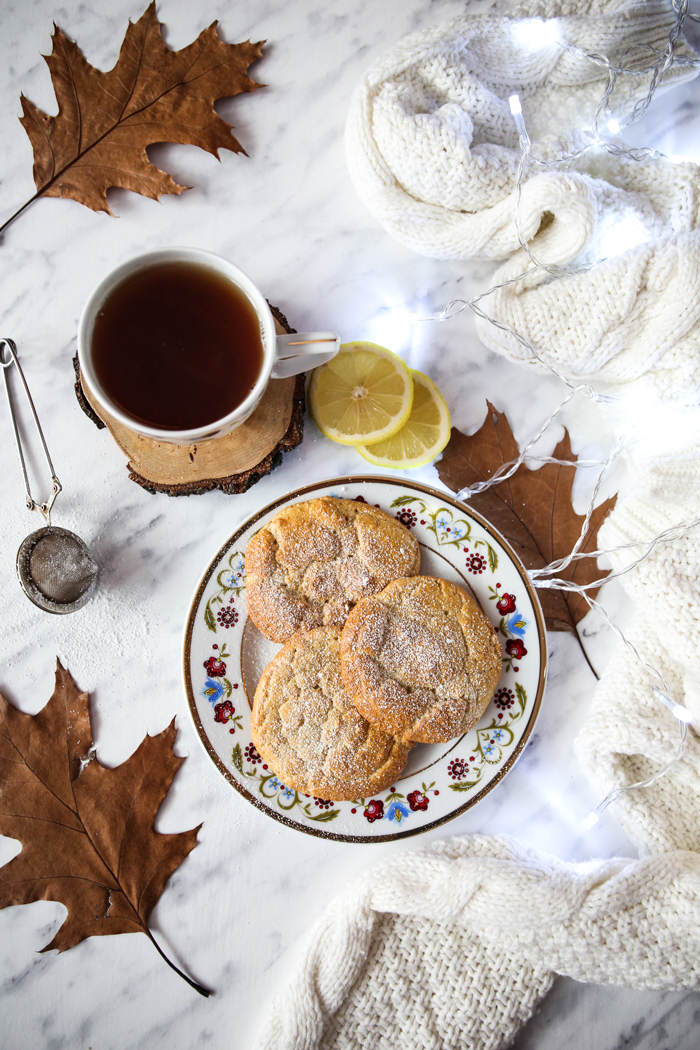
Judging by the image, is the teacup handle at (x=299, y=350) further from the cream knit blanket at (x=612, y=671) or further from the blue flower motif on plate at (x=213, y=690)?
the blue flower motif on plate at (x=213, y=690)

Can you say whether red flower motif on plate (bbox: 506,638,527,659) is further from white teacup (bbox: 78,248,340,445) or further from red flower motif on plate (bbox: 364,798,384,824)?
white teacup (bbox: 78,248,340,445)

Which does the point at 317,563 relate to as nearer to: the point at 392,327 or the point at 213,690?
the point at 213,690

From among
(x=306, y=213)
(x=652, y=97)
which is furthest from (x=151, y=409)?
(x=652, y=97)

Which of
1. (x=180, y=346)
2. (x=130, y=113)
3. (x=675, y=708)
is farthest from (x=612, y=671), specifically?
(x=130, y=113)

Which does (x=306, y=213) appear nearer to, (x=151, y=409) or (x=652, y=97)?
(x=151, y=409)

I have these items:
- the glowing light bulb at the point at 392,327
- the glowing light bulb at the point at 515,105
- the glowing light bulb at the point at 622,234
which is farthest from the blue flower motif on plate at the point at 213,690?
the glowing light bulb at the point at 515,105
